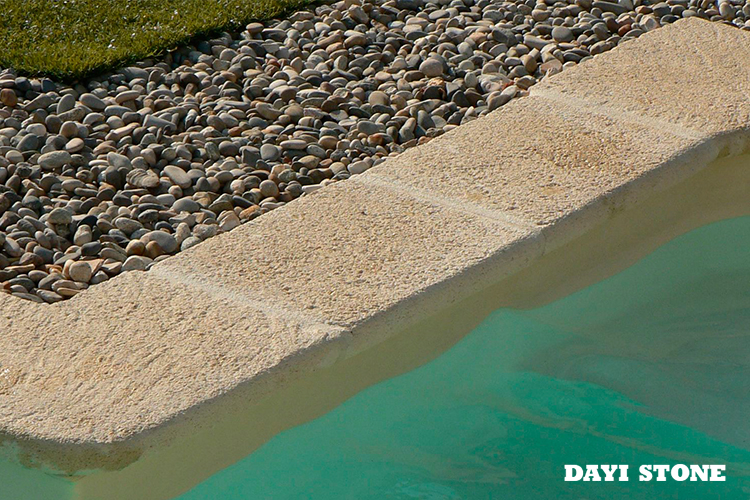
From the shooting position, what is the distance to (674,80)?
3.35m

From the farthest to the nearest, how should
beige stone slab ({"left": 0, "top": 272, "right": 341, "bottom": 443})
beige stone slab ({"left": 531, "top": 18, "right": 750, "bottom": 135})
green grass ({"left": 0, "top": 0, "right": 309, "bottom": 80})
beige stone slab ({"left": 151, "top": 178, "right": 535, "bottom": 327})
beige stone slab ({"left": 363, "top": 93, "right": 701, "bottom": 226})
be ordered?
1. green grass ({"left": 0, "top": 0, "right": 309, "bottom": 80})
2. beige stone slab ({"left": 531, "top": 18, "right": 750, "bottom": 135})
3. beige stone slab ({"left": 363, "top": 93, "right": 701, "bottom": 226})
4. beige stone slab ({"left": 151, "top": 178, "right": 535, "bottom": 327})
5. beige stone slab ({"left": 0, "top": 272, "right": 341, "bottom": 443})

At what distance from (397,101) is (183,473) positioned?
178cm

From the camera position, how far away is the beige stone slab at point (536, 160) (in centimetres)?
271

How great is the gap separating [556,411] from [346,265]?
2.38 ft

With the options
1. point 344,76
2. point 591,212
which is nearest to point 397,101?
point 344,76

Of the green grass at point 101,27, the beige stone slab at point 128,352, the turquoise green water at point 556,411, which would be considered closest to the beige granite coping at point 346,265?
the beige stone slab at point 128,352

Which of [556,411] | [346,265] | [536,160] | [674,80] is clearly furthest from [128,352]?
[674,80]

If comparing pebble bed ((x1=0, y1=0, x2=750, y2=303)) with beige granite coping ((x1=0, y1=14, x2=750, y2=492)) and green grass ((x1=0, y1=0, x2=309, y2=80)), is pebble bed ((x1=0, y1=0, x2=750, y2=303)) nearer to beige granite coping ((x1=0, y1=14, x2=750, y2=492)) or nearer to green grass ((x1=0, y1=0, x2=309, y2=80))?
green grass ((x1=0, y1=0, x2=309, y2=80))

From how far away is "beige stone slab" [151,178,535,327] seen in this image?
7.73 feet

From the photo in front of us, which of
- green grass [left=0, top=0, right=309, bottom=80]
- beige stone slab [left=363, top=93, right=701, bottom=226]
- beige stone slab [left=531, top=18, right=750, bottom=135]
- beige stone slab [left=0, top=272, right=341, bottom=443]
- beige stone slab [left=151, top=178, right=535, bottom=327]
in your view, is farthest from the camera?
green grass [left=0, top=0, right=309, bottom=80]

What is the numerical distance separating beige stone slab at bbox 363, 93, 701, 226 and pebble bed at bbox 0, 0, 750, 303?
0.25 m

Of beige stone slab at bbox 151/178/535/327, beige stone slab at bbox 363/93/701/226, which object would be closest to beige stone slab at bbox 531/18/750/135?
beige stone slab at bbox 363/93/701/226

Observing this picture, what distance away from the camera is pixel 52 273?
2.62m

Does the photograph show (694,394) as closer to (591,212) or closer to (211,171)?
(591,212)
